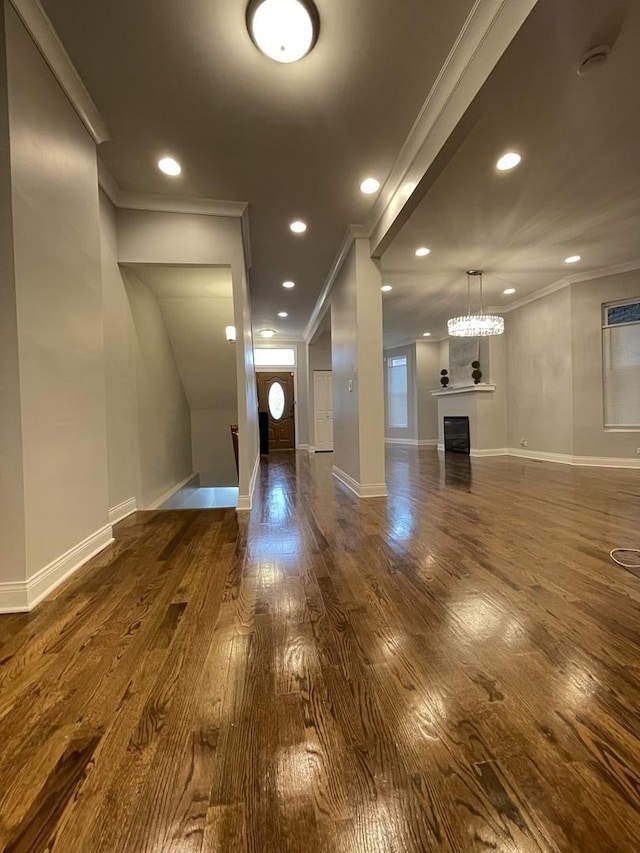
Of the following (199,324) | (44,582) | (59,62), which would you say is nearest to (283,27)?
(59,62)

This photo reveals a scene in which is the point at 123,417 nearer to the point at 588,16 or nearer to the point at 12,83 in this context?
the point at 12,83

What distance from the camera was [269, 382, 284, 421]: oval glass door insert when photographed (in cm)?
873

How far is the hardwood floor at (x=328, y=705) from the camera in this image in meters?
0.72

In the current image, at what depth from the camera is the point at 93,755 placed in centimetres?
88

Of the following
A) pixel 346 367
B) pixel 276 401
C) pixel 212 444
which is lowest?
pixel 212 444

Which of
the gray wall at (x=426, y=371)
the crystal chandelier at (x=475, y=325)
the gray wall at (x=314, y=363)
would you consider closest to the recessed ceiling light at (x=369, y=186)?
the crystal chandelier at (x=475, y=325)

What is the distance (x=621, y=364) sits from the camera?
5133mm

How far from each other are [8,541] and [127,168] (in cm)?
274

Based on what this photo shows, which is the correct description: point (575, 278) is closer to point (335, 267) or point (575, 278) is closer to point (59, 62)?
point (335, 267)

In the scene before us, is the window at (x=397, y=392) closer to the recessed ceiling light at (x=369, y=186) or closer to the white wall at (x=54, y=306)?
the recessed ceiling light at (x=369, y=186)

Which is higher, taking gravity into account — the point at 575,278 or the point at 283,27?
the point at 575,278

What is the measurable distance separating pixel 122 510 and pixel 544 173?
4547 mm

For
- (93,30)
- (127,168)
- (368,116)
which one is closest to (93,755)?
(93,30)

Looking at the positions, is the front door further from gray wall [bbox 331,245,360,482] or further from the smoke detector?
the smoke detector
